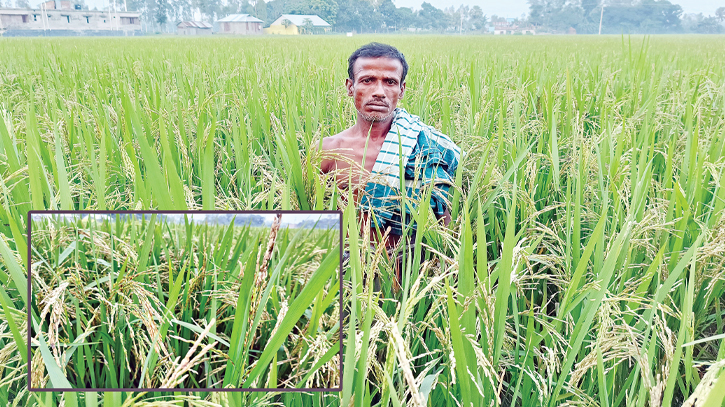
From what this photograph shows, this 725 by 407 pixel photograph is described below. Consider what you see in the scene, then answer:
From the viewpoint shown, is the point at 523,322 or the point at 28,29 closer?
the point at 523,322

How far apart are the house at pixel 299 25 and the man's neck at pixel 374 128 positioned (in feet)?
148

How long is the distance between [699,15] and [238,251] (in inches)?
3861

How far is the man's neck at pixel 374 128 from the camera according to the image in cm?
168

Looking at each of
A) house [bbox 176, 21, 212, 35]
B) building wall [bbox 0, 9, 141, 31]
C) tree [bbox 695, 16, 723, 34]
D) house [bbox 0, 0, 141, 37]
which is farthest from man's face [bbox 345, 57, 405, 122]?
tree [bbox 695, 16, 723, 34]

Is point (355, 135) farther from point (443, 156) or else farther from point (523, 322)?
point (523, 322)

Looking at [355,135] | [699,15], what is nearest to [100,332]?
[355,135]

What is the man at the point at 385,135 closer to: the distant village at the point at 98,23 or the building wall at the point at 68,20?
→ the distant village at the point at 98,23

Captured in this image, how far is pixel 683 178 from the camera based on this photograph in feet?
4.86

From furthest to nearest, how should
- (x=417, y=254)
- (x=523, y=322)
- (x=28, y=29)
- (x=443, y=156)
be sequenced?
(x=28, y=29), (x=443, y=156), (x=523, y=322), (x=417, y=254)

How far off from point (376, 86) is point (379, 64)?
9cm

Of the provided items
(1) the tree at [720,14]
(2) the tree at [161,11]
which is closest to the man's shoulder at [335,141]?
(2) the tree at [161,11]

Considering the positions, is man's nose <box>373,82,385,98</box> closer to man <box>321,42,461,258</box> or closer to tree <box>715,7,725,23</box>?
man <box>321,42,461,258</box>

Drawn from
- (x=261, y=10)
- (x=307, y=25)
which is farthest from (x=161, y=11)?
(x=307, y=25)

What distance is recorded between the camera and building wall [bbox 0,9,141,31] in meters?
52.0
